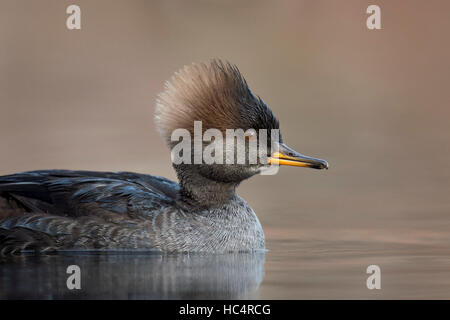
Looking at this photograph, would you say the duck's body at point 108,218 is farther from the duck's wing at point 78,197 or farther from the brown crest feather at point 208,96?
the brown crest feather at point 208,96

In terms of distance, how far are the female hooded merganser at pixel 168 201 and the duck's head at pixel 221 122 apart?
11mm

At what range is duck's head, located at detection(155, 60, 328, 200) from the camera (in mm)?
9680

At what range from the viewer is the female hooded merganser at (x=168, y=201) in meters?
9.55

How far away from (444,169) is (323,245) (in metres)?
5.45

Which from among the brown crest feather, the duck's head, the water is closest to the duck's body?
the water

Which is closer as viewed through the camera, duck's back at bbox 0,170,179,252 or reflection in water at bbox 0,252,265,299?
reflection in water at bbox 0,252,265,299

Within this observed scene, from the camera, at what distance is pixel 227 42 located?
20.4 m

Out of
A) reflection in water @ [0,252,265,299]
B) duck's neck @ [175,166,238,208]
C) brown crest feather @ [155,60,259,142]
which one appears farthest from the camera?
duck's neck @ [175,166,238,208]

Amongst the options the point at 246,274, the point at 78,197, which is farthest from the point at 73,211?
the point at 246,274

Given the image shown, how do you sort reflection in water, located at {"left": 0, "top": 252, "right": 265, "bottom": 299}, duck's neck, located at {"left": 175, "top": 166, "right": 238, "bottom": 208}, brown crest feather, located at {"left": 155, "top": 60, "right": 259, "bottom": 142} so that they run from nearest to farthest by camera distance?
reflection in water, located at {"left": 0, "top": 252, "right": 265, "bottom": 299}
brown crest feather, located at {"left": 155, "top": 60, "right": 259, "bottom": 142}
duck's neck, located at {"left": 175, "top": 166, "right": 238, "bottom": 208}

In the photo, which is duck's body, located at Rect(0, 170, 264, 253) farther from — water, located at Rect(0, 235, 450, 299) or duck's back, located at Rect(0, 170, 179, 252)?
water, located at Rect(0, 235, 450, 299)

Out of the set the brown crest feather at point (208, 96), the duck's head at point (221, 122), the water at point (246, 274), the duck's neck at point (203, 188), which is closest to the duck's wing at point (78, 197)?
the duck's neck at point (203, 188)
